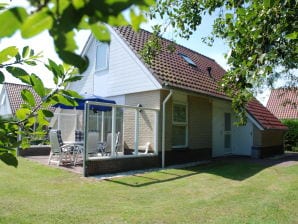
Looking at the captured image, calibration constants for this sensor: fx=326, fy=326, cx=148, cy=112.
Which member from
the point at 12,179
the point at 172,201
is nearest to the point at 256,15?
the point at 172,201

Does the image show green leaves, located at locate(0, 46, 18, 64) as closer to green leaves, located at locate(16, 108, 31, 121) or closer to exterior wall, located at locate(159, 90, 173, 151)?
green leaves, located at locate(16, 108, 31, 121)

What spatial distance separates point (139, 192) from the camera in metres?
8.16

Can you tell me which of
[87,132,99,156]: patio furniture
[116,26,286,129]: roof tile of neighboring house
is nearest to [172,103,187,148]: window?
[116,26,286,129]: roof tile of neighboring house

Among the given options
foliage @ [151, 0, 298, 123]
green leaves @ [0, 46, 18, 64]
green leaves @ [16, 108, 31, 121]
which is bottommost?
green leaves @ [16, 108, 31, 121]

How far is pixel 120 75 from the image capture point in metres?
14.7

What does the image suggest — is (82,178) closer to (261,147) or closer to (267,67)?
(267,67)

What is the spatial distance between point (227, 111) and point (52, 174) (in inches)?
435

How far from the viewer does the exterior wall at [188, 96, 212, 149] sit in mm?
14818

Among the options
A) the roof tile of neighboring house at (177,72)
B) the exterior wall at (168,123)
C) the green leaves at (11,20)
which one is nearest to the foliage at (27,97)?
the green leaves at (11,20)

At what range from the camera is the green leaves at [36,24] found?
0.69 metres

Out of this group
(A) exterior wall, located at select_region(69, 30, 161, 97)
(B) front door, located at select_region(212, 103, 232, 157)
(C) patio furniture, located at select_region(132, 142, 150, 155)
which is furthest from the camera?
(B) front door, located at select_region(212, 103, 232, 157)

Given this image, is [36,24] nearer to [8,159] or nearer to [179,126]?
[8,159]

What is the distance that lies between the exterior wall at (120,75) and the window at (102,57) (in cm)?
20

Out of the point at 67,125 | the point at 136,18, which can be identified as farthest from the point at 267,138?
the point at 136,18
